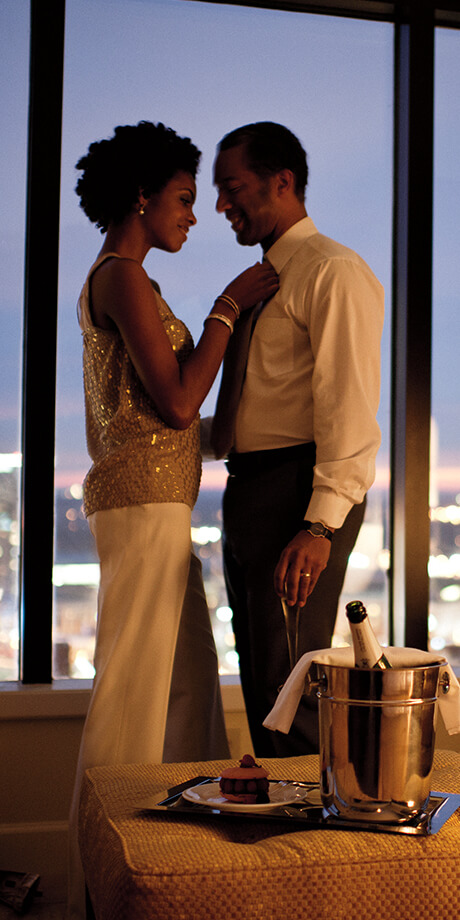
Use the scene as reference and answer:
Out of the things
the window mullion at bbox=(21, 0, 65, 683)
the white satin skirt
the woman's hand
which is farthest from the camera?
the window mullion at bbox=(21, 0, 65, 683)

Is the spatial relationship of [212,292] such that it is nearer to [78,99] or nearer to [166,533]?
[78,99]

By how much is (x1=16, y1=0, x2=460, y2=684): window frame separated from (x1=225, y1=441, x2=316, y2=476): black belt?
2.40 ft

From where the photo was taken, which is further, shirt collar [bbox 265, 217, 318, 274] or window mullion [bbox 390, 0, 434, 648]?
window mullion [bbox 390, 0, 434, 648]

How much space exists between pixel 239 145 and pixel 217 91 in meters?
0.79

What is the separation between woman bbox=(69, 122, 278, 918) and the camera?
5.50ft

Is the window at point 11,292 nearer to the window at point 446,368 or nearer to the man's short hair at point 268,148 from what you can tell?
the man's short hair at point 268,148

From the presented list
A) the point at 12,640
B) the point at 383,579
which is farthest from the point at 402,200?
the point at 12,640

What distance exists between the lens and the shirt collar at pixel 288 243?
182cm

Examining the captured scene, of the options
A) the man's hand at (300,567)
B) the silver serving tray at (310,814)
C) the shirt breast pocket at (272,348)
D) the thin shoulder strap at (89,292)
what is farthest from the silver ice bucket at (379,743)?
the thin shoulder strap at (89,292)

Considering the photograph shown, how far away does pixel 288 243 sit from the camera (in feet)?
6.00

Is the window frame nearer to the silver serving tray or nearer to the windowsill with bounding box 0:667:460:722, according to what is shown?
the windowsill with bounding box 0:667:460:722

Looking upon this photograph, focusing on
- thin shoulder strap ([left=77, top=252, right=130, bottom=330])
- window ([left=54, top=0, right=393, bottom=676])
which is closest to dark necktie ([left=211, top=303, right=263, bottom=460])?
thin shoulder strap ([left=77, top=252, right=130, bottom=330])

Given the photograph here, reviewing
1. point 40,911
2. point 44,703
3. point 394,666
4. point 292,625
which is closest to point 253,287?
point 292,625

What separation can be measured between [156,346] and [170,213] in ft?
1.13
